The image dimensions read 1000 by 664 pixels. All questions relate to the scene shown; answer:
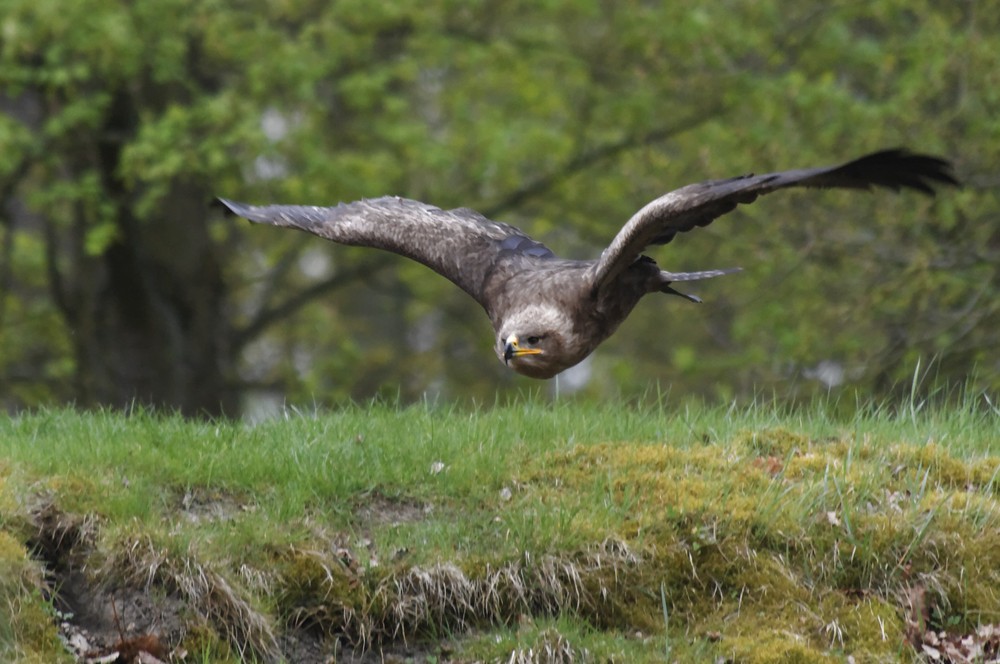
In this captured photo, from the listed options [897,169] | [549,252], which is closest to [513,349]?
[549,252]

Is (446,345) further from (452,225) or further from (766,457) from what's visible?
(766,457)

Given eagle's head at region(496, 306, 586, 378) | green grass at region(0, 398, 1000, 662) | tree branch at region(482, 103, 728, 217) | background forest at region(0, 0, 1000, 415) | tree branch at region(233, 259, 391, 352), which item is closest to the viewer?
green grass at region(0, 398, 1000, 662)

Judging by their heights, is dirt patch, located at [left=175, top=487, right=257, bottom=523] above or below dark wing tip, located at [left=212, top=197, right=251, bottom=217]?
below

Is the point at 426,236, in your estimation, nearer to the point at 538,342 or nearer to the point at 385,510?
the point at 538,342

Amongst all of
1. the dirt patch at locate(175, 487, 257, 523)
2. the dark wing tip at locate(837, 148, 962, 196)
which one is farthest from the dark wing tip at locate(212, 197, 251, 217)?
the dark wing tip at locate(837, 148, 962, 196)

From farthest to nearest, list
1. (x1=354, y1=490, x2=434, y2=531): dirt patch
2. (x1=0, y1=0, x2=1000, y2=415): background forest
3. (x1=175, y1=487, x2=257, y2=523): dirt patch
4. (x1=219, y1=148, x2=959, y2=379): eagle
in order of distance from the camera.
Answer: (x1=0, y1=0, x2=1000, y2=415): background forest < (x1=354, y1=490, x2=434, y2=531): dirt patch < (x1=175, y1=487, x2=257, y2=523): dirt patch < (x1=219, y1=148, x2=959, y2=379): eagle

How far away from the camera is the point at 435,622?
5.32m

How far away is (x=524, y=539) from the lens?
5.46m

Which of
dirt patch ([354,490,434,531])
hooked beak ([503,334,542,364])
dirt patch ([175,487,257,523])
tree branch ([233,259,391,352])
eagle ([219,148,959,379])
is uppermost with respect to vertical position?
eagle ([219,148,959,379])

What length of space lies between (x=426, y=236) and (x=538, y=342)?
3.90ft

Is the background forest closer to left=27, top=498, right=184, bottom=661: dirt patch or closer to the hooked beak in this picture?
the hooked beak

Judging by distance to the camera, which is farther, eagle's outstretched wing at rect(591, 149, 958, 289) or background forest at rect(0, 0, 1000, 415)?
background forest at rect(0, 0, 1000, 415)

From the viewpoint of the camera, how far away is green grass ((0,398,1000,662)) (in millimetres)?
5176

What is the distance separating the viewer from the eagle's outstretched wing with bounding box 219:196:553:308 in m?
7.34
